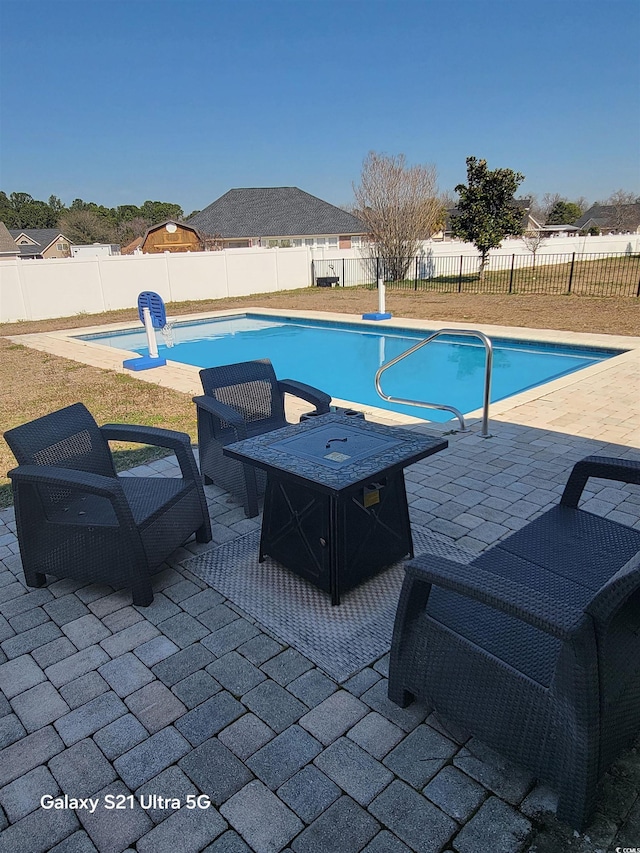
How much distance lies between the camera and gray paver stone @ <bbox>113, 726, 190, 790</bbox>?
172 cm

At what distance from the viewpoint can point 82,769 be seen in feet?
5.71

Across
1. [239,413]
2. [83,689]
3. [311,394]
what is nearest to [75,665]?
[83,689]

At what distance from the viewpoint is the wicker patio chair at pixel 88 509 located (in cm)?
248

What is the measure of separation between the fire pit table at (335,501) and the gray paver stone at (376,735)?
0.71 meters

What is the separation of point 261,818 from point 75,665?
3.49ft

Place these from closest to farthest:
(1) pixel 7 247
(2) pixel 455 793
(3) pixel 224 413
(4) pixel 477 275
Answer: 1. (2) pixel 455 793
2. (3) pixel 224 413
3. (4) pixel 477 275
4. (1) pixel 7 247

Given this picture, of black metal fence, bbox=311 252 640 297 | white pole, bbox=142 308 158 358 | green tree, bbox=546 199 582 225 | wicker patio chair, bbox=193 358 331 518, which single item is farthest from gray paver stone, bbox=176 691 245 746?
green tree, bbox=546 199 582 225

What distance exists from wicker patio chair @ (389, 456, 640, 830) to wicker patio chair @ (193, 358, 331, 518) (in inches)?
67.9

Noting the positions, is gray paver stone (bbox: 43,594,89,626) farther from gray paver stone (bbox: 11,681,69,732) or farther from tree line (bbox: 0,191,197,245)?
tree line (bbox: 0,191,197,245)

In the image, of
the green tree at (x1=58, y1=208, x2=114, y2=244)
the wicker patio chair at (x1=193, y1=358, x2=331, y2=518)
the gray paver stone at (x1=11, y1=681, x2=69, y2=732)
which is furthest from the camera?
the green tree at (x1=58, y1=208, x2=114, y2=244)

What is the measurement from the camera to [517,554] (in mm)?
2121

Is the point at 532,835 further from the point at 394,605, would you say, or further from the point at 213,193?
the point at 213,193

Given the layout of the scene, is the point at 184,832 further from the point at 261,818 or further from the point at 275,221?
the point at 275,221

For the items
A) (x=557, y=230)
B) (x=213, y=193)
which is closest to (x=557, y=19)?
(x=213, y=193)
